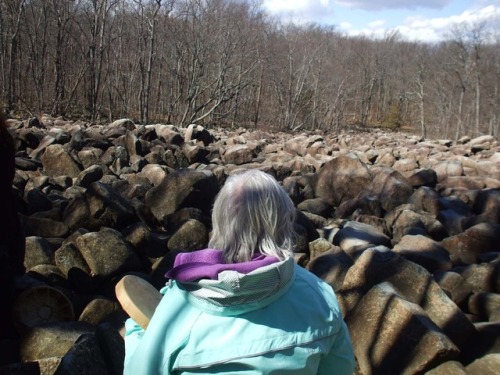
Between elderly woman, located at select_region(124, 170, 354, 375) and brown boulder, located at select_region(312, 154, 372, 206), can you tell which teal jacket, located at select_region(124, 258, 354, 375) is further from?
brown boulder, located at select_region(312, 154, 372, 206)

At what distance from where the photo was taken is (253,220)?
A: 1617 mm

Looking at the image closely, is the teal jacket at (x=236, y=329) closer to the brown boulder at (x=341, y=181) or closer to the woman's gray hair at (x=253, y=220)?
the woman's gray hair at (x=253, y=220)

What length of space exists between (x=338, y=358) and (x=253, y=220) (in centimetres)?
53

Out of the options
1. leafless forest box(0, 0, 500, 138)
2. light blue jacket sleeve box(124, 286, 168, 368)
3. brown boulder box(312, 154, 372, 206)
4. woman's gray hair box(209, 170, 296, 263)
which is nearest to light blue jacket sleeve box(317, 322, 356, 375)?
woman's gray hair box(209, 170, 296, 263)

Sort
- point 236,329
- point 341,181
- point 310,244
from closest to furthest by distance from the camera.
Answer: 1. point 236,329
2. point 310,244
3. point 341,181

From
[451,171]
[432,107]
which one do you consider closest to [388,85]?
[432,107]

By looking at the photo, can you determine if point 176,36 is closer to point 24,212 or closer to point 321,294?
point 24,212

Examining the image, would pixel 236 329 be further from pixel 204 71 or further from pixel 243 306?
pixel 204 71

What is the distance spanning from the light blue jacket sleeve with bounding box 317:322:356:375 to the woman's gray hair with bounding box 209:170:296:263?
34 centimetres

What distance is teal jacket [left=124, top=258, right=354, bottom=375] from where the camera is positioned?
5.01 ft

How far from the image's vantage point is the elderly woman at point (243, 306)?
1530mm

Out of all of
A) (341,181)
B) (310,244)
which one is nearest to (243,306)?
(310,244)

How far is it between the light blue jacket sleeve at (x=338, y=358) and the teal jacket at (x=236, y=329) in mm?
77

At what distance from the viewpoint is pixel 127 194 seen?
812cm
